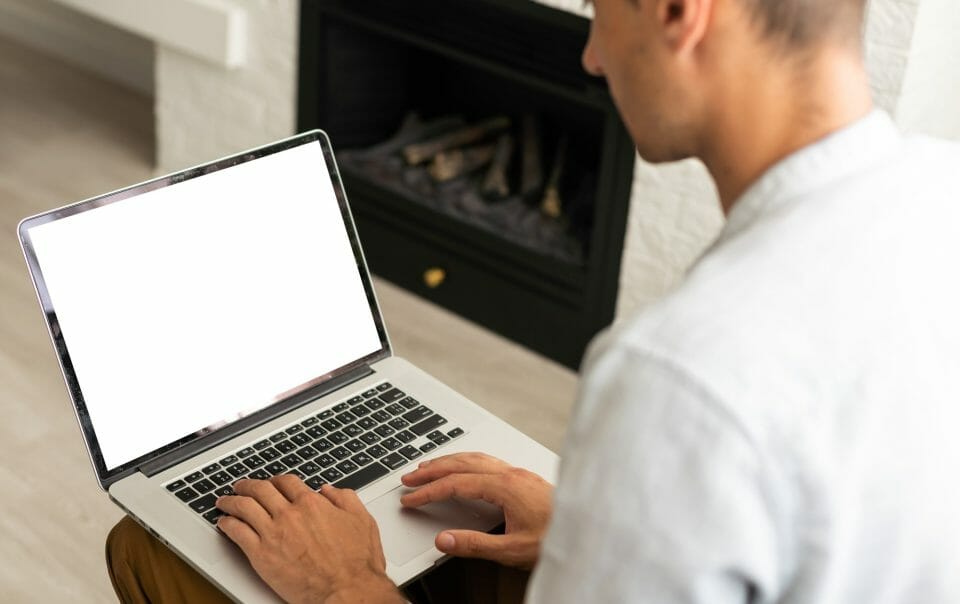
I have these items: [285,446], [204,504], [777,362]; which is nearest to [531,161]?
[285,446]

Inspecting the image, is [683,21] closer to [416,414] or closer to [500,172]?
[416,414]

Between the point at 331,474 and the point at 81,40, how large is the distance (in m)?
3.09

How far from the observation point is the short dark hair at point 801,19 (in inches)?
31.1

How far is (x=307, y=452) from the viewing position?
1.26 metres

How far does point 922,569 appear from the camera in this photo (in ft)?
2.45

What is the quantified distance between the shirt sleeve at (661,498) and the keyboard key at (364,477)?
507mm

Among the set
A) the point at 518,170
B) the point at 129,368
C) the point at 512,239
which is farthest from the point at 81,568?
the point at 518,170

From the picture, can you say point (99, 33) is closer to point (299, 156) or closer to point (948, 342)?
point (299, 156)

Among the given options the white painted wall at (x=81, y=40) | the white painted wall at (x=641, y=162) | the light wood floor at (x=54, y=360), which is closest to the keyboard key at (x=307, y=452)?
the white painted wall at (x=641, y=162)

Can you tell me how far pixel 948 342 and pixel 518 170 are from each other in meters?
2.14

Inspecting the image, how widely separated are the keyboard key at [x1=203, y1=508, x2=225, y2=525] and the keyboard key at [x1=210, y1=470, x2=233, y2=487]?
35 mm

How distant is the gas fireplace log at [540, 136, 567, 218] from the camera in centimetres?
267

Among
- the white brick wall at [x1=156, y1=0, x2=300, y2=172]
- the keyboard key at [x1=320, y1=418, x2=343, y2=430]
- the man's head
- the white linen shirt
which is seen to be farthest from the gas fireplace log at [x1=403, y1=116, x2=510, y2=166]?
the white linen shirt

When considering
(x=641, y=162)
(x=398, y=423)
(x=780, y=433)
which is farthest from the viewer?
(x=641, y=162)
